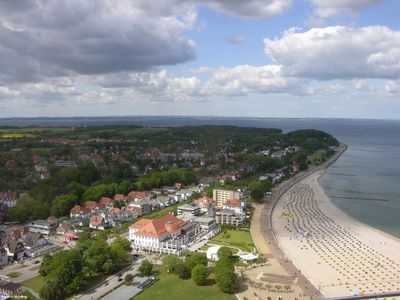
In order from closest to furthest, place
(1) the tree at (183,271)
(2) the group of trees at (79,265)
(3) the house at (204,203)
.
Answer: (2) the group of trees at (79,265), (1) the tree at (183,271), (3) the house at (204,203)

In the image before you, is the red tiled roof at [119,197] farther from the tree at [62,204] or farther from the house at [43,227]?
the house at [43,227]

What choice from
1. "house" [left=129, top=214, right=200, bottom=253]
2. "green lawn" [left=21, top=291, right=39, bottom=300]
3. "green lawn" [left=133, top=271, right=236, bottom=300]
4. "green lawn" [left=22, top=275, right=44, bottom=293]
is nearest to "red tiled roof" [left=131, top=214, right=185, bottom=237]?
"house" [left=129, top=214, right=200, bottom=253]

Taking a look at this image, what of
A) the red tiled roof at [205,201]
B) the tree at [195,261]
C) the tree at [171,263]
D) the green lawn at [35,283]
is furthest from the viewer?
the red tiled roof at [205,201]

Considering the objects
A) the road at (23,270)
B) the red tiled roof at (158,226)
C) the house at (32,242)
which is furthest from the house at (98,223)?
the road at (23,270)

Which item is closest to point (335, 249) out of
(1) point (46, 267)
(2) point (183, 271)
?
(2) point (183, 271)

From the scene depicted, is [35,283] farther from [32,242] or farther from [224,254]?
[224,254]

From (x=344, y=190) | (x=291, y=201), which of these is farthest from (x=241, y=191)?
(x=344, y=190)

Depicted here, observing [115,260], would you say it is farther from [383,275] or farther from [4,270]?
[383,275]
